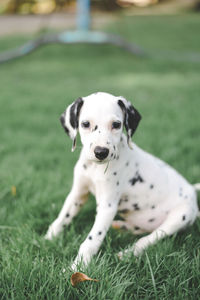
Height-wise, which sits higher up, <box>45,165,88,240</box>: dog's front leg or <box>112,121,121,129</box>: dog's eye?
<box>112,121,121,129</box>: dog's eye

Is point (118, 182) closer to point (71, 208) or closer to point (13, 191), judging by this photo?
point (71, 208)

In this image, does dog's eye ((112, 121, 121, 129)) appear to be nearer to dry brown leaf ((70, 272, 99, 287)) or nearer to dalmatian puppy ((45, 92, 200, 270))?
dalmatian puppy ((45, 92, 200, 270))

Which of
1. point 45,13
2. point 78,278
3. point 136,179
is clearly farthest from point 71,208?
point 45,13

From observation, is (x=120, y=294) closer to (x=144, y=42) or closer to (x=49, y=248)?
(x=49, y=248)

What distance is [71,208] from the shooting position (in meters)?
3.21

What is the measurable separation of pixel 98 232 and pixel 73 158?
2.05 m

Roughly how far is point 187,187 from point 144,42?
35.1 feet

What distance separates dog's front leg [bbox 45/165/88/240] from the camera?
310 cm

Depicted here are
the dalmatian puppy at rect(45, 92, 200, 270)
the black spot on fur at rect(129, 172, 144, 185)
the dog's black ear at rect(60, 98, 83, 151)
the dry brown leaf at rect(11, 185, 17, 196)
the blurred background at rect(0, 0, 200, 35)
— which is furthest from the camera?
the blurred background at rect(0, 0, 200, 35)

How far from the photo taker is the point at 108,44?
11.6 m

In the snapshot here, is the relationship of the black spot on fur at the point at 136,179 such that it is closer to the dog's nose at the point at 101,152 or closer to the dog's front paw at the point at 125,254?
the dog's front paw at the point at 125,254

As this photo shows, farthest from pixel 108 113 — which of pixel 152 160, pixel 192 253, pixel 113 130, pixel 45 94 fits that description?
pixel 45 94

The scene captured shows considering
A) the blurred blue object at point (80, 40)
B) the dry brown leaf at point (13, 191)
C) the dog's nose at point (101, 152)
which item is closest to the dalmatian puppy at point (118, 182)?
the dog's nose at point (101, 152)

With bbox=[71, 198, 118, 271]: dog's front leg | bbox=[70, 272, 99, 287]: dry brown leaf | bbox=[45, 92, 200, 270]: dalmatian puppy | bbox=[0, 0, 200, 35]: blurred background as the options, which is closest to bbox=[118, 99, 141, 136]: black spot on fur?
bbox=[45, 92, 200, 270]: dalmatian puppy
